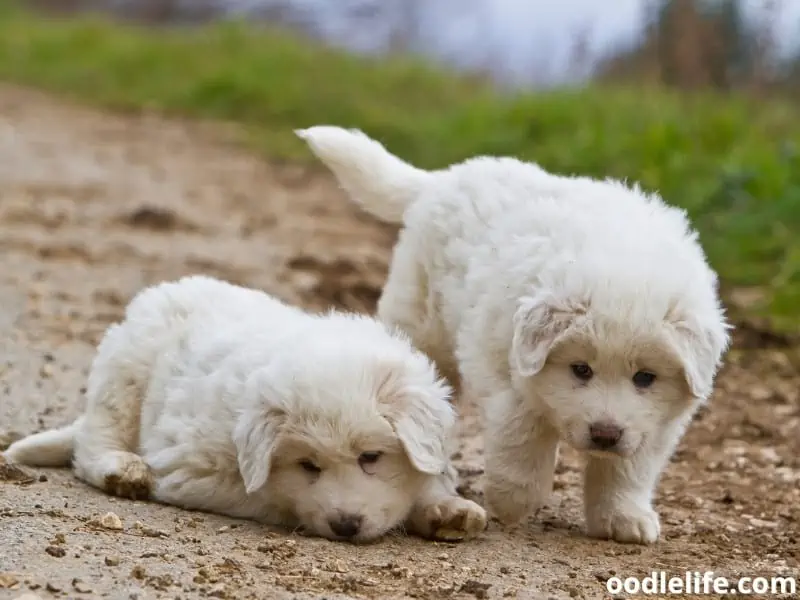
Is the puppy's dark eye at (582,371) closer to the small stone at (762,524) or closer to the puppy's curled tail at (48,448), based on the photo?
the small stone at (762,524)

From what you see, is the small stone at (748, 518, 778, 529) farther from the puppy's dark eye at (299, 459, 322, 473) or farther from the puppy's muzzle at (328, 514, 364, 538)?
the puppy's dark eye at (299, 459, 322, 473)

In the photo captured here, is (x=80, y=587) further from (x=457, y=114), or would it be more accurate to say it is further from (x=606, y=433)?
(x=457, y=114)

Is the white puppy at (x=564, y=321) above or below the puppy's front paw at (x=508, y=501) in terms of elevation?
above

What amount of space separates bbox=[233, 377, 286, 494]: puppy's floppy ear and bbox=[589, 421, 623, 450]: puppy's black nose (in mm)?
916

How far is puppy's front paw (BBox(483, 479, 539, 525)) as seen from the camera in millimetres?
4312

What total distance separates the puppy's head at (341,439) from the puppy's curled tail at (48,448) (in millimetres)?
906

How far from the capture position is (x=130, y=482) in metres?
4.17

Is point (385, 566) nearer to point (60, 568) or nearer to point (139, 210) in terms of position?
point (60, 568)

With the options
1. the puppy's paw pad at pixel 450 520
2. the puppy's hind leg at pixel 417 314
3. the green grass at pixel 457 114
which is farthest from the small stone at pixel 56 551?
the green grass at pixel 457 114

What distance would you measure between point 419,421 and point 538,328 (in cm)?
46

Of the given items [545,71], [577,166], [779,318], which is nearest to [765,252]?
[779,318]

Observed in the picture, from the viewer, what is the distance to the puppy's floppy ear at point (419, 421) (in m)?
3.84

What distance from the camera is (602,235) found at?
14.1 ft

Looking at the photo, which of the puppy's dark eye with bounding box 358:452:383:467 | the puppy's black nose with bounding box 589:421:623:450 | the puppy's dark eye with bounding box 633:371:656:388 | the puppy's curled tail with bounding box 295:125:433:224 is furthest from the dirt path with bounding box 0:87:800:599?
the puppy's curled tail with bounding box 295:125:433:224
